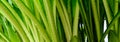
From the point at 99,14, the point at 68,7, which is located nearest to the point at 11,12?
the point at 68,7

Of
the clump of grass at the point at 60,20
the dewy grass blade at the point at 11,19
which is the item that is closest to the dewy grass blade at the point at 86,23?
the clump of grass at the point at 60,20

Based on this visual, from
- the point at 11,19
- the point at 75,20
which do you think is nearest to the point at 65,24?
the point at 75,20

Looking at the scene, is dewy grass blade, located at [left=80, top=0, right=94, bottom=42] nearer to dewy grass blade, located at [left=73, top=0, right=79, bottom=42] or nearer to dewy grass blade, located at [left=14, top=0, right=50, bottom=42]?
dewy grass blade, located at [left=73, top=0, right=79, bottom=42]

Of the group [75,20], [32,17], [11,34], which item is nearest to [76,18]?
[75,20]

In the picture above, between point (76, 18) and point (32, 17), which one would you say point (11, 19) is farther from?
point (76, 18)

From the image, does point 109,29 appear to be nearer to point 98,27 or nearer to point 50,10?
point 98,27

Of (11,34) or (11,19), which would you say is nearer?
(11,19)

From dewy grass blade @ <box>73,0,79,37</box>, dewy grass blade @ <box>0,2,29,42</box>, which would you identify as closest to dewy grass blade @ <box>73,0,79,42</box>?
dewy grass blade @ <box>73,0,79,37</box>

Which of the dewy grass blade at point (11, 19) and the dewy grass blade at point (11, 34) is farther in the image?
the dewy grass blade at point (11, 34)

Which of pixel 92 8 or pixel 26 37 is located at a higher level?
pixel 92 8

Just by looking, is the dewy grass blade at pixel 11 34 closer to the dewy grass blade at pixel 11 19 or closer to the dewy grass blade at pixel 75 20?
the dewy grass blade at pixel 11 19

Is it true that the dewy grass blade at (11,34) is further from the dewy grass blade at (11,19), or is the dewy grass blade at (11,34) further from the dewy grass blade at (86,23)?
the dewy grass blade at (86,23)
